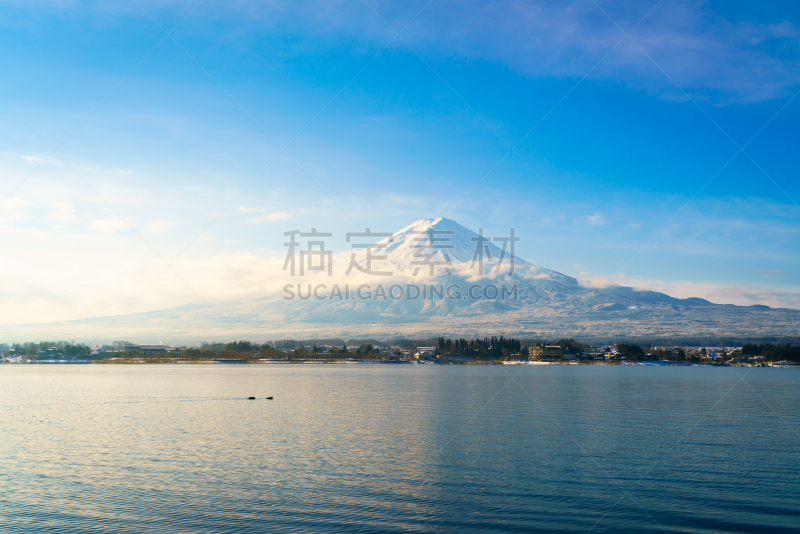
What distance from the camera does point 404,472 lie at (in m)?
27.1

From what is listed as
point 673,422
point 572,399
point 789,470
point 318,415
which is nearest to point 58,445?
point 318,415

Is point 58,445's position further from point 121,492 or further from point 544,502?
point 544,502

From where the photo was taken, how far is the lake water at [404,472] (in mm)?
20281

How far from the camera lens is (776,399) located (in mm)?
66125

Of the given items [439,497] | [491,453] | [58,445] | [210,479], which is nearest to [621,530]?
[439,497]

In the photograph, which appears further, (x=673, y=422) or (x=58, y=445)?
(x=673, y=422)

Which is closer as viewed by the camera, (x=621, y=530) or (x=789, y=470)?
(x=621, y=530)

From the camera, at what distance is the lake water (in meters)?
20.3

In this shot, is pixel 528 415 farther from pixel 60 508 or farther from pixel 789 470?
pixel 60 508

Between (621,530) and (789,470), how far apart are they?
46.0 ft

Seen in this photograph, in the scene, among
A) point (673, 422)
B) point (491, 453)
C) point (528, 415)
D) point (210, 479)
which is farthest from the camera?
point (528, 415)

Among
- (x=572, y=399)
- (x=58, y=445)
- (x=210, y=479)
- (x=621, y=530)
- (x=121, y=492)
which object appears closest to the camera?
(x=621, y=530)

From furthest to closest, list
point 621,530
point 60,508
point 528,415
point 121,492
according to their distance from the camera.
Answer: point 528,415, point 121,492, point 60,508, point 621,530

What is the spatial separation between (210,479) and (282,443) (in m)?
9.73
